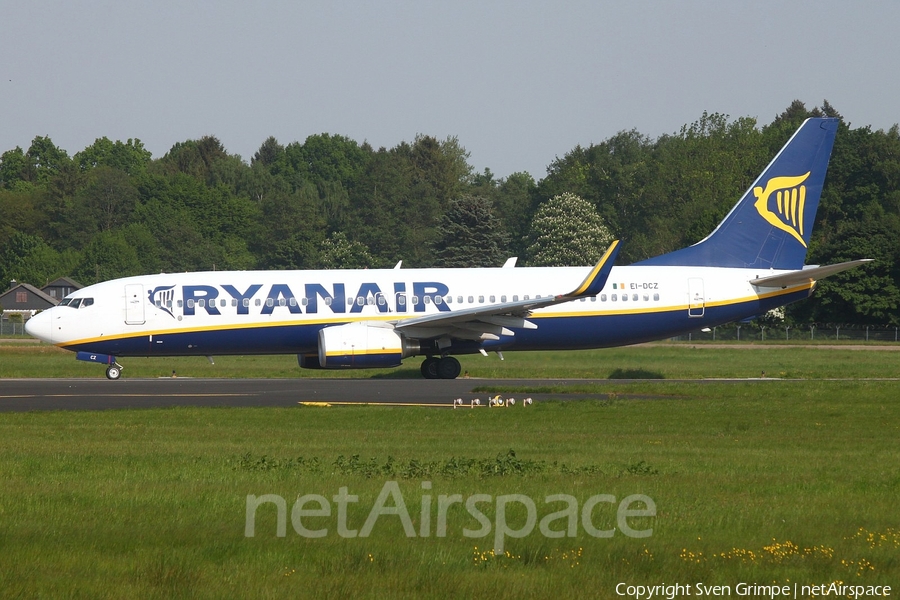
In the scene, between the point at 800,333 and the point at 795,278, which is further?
the point at 800,333

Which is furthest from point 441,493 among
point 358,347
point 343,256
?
point 343,256

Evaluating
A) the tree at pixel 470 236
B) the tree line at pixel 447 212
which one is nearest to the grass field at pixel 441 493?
the tree line at pixel 447 212

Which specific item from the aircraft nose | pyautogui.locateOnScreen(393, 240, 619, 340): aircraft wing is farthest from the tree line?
the aircraft nose

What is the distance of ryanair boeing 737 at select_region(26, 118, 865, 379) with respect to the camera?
31.8m

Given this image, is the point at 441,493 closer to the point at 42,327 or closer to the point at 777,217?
the point at 42,327

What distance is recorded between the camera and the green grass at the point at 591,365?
3434 cm

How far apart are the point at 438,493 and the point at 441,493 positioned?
0.03 meters

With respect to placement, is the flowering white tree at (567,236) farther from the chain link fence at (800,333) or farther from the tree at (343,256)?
the chain link fence at (800,333)

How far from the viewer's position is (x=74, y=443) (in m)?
16.7

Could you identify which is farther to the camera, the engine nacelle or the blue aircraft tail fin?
the blue aircraft tail fin

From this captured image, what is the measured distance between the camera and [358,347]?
30.7 m
